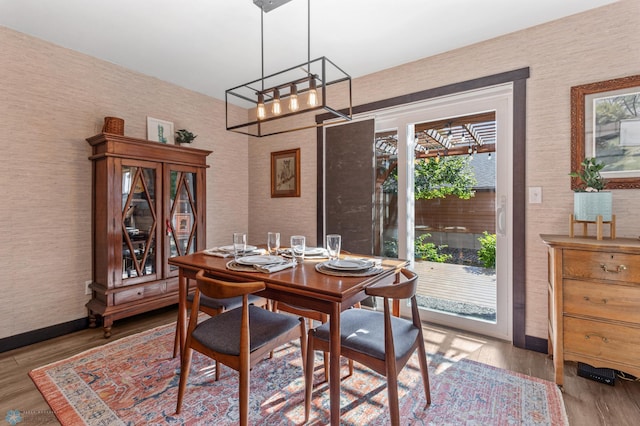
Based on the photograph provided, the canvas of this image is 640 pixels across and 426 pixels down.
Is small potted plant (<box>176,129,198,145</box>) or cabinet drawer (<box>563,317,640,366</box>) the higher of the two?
small potted plant (<box>176,129,198,145</box>)

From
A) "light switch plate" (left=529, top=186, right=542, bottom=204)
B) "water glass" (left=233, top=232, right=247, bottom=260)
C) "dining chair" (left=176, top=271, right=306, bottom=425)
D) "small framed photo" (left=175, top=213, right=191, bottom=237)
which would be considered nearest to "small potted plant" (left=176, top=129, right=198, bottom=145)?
"small framed photo" (left=175, top=213, right=191, bottom=237)

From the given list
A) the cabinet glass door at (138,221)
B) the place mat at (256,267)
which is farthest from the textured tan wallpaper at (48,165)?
the place mat at (256,267)

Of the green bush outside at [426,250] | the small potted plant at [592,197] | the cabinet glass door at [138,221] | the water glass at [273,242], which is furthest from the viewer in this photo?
the green bush outside at [426,250]

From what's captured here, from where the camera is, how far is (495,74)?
2406 mm

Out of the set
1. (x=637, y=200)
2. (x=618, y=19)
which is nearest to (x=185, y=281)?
(x=637, y=200)

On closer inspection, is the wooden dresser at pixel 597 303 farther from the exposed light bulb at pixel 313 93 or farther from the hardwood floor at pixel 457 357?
the exposed light bulb at pixel 313 93

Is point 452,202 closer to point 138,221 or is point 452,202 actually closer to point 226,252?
point 226,252

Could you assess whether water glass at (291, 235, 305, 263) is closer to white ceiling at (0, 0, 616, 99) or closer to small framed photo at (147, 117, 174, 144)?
white ceiling at (0, 0, 616, 99)

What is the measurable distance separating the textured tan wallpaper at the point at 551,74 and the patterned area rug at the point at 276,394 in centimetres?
77

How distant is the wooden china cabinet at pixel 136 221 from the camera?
252 cm

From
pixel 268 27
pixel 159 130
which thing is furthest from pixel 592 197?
pixel 159 130

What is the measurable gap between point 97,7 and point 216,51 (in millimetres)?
842

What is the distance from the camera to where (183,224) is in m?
3.05

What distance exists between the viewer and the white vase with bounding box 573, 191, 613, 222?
72.2 inches
